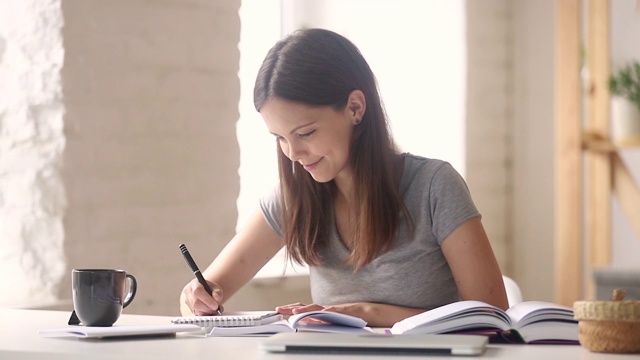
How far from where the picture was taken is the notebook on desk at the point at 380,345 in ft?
3.93

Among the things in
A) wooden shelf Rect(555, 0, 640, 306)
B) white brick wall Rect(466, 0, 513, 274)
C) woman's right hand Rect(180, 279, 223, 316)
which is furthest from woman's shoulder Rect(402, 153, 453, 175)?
white brick wall Rect(466, 0, 513, 274)

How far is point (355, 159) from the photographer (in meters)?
2.13

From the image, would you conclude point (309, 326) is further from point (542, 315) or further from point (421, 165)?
point (421, 165)

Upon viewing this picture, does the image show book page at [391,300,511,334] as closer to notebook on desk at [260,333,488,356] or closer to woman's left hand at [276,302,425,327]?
notebook on desk at [260,333,488,356]

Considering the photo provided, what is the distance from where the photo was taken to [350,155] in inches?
83.9

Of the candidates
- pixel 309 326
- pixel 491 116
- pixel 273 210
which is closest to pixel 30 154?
pixel 273 210

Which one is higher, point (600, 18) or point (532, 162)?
point (600, 18)

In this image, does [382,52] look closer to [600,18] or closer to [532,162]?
[532,162]

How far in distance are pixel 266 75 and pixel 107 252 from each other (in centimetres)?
82

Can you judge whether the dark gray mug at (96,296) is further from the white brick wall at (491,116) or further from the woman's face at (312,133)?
the white brick wall at (491,116)

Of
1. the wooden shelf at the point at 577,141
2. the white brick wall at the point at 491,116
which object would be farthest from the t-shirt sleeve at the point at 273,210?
the white brick wall at the point at 491,116

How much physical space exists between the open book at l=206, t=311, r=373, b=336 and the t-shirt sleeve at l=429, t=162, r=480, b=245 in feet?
1.72

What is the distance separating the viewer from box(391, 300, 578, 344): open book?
55.0 inches

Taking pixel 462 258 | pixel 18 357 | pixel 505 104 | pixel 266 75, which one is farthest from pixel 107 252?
pixel 505 104
